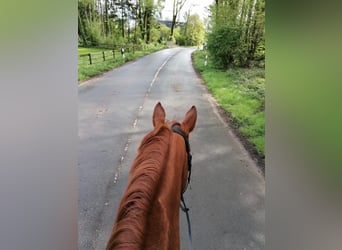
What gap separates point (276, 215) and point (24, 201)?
699 millimetres

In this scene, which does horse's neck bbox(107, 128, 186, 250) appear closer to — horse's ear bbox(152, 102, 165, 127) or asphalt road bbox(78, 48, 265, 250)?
horse's ear bbox(152, 102, 165, 127)

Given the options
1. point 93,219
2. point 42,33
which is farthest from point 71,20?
point 93,219

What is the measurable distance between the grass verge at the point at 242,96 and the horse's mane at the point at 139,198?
54 cm

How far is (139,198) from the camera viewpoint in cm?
52

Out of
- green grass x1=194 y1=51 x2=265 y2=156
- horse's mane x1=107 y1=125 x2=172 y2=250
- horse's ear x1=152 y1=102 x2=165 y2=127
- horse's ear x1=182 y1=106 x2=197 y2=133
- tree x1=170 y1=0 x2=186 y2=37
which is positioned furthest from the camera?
tree x1=170 y1=0 x2=186 y2=37

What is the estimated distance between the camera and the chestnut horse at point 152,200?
0.47 metres

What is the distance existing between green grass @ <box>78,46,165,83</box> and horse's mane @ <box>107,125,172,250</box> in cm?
59

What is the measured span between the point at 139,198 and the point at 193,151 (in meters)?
0.94

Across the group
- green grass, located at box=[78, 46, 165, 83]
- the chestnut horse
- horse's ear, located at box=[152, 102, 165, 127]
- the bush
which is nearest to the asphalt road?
green grass, located at box=[78, 46, 165, 83]

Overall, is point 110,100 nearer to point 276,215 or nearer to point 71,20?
point 71,20

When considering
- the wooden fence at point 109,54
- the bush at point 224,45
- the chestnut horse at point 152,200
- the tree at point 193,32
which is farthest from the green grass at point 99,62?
the chestnut horse at point 152,200

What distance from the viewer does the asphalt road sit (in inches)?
46.6

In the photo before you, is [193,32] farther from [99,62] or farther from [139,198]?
[139,198]

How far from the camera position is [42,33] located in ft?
2.59
